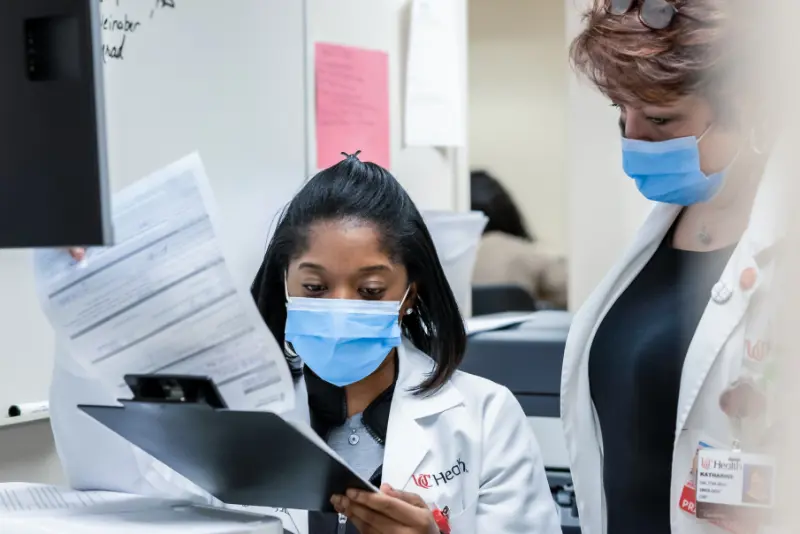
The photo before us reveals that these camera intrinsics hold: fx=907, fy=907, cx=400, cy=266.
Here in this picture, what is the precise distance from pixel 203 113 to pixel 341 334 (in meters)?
0.63

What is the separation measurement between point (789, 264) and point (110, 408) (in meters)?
0.66

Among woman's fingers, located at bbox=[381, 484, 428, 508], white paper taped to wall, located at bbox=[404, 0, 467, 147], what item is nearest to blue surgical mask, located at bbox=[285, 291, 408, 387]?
woman's fingers, located at bbox=[381, 484, 428, 508]

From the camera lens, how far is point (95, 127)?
26.9 inches

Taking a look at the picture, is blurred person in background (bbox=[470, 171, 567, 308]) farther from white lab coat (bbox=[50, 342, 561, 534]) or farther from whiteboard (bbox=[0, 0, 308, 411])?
white lab coat (bbox=[50, 342, 561, 534])

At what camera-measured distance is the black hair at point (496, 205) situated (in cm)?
454

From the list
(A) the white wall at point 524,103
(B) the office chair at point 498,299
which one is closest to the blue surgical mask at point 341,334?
(B) the office chair at point 498,299

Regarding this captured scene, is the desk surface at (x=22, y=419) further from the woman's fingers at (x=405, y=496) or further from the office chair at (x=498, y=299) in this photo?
the office chair at (x=498, y=299)

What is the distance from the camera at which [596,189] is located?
1979 millimetres

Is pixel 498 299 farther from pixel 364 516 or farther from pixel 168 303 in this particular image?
pixel 168 303

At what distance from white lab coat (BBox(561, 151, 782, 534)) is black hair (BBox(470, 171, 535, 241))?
10.2 feet

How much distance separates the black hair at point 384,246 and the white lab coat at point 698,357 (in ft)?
0.70

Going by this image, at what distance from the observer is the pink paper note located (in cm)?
190

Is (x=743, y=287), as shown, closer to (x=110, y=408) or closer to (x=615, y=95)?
(x=615, y=95)

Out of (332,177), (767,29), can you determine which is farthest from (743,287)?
(767,29)
